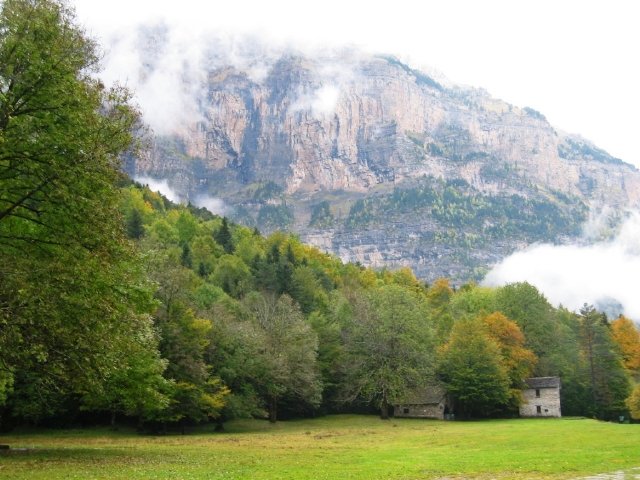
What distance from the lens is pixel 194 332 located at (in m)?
49.4

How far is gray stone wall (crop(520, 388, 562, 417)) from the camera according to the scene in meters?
79.8

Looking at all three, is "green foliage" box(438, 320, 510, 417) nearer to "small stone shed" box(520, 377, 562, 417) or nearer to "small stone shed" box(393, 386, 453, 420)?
"small stone shed" box(393, 386, 453, 420)

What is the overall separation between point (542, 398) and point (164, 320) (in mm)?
54927

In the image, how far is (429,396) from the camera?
76.8 m

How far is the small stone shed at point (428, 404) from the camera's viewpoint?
76188mm

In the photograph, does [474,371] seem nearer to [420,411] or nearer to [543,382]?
[420,411]

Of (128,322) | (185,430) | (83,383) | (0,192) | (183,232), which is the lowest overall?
(185,430)

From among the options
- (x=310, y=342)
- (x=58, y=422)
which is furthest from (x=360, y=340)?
(x=58, y=422)

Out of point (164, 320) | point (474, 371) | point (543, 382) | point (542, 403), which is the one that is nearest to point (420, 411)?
point (474, 371)

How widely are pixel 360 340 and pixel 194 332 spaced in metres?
29.7

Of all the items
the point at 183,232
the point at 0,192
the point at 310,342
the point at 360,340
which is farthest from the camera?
the point at 183,232

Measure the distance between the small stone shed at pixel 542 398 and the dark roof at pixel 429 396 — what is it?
1253cm

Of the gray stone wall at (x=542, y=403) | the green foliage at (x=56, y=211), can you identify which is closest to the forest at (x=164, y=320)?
the green foliage at (x=56, y=211)

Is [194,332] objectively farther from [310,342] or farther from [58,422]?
[310,342]
